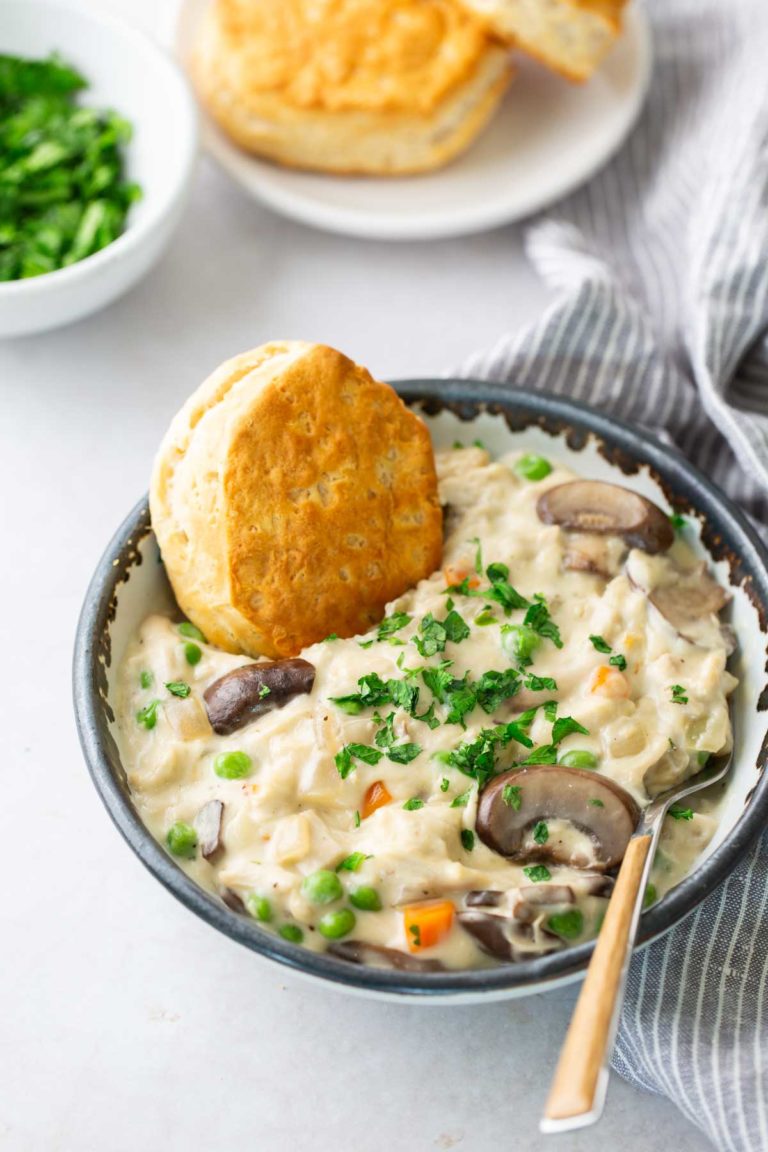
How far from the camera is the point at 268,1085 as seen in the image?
3.34 m

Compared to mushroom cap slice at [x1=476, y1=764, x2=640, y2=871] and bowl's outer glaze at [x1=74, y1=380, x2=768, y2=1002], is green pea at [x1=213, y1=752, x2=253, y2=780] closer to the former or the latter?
bowl's outer glaze at [x1=74, y1=380, x2=768, y2=1002]

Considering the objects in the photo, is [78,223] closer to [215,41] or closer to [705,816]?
[215,41]

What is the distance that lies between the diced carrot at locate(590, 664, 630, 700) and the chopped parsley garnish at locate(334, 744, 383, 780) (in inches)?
25.2

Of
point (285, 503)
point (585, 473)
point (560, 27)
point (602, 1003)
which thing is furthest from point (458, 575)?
point (560, 27)

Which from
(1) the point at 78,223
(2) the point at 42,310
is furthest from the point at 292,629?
(1) the point at 78,223

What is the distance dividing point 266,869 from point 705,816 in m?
1.19

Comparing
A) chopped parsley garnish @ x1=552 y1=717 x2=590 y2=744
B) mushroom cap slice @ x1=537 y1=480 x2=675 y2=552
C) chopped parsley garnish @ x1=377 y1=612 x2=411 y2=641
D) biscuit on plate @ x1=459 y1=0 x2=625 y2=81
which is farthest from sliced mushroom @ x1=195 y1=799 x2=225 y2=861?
biscuit on plate @ x1=459 y1=0 x2=625 y2=81

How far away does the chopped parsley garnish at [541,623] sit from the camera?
362 cm

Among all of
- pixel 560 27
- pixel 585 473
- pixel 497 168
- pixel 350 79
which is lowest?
pixel 585 473

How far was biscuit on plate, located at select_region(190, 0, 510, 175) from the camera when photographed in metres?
5.20

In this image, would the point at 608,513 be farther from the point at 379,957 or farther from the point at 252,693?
the point at 379,957

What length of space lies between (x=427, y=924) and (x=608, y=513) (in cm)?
151

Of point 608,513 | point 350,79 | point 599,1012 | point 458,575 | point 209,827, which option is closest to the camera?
point 599,1012

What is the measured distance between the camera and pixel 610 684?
11.4ft
